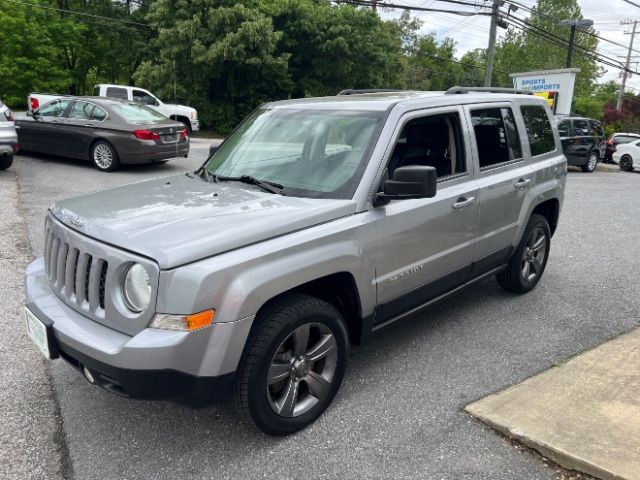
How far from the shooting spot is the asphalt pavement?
278cm

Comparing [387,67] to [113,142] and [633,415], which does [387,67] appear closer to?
[113,142]

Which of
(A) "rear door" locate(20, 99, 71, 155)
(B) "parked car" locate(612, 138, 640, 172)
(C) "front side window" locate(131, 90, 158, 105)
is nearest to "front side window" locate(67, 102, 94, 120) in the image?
(A) "rear door" locate(20, 99, 71, 155)

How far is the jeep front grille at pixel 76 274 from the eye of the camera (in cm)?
270

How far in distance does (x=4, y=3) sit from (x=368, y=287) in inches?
1173

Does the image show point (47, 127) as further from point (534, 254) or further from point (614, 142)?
point (614, 142)

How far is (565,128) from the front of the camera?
17.9 metres

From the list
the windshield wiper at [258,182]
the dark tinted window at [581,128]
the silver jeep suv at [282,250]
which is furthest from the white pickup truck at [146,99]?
the silver jeep suv at [282,250]

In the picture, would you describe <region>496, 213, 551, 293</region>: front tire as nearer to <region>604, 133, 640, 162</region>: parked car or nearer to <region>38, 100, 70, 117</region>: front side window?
<region>38, 100, 70, 117</region>: front side window

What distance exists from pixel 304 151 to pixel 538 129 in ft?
8.37

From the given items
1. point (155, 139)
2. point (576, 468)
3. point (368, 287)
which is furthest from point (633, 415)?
Result: point (155, 139)

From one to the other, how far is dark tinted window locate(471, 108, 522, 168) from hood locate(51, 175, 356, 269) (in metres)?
1.57

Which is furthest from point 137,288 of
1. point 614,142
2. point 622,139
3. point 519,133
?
point 622,139

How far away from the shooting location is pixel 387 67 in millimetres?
28375

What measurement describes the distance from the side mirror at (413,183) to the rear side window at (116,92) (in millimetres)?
20639
